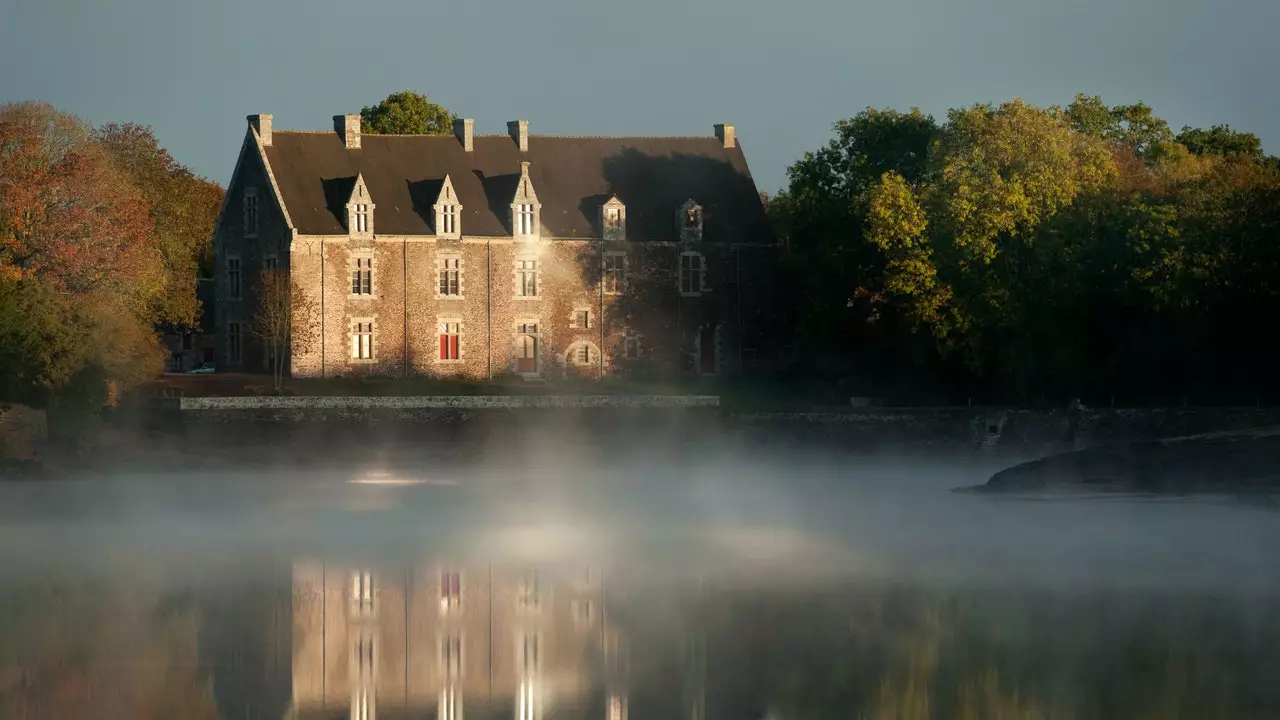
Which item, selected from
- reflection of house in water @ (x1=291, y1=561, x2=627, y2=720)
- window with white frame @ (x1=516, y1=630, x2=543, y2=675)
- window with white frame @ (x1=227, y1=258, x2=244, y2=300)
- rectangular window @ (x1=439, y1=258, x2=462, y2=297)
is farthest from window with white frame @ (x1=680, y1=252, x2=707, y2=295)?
window with white frame @ (x1=516, y1=630, x2=543, y2=675)

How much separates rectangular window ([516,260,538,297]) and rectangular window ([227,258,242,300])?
36.8 feet

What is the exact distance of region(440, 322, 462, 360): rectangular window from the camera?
76.3m

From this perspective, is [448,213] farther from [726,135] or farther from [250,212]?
[726,135]

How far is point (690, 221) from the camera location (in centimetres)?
7869

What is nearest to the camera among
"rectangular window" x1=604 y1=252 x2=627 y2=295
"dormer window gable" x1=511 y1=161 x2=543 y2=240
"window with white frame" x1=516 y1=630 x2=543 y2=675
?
"window with white frame" x1=516 y1=630 x2=543 y2=675

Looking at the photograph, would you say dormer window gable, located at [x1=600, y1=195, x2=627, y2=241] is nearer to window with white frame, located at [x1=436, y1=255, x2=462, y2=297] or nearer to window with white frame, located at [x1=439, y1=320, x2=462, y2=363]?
window with white frame, located at [x1=436, y1=255, x2=462, y2=297]

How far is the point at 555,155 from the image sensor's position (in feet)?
262

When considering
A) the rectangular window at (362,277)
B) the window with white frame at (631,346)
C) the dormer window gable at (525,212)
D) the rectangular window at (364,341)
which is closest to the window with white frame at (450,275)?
the dormer window gable at (525,212)

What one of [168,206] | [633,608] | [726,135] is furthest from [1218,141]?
[633,608]

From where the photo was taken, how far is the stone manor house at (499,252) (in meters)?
74.6

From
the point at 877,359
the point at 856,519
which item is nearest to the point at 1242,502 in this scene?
the point at 856,519

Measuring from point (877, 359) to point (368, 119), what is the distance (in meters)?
31.6

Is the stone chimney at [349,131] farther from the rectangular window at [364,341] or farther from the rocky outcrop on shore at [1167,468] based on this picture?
the rocky outcrop on shore at [1167,468]

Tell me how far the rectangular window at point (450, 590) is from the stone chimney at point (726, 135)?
5432cm
